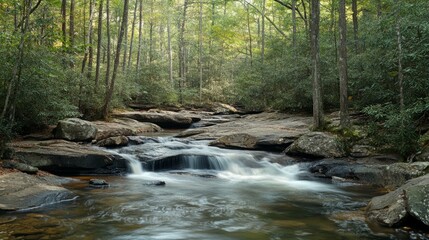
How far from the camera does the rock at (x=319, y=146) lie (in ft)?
37.1

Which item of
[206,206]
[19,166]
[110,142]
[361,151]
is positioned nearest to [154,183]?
[206,206]

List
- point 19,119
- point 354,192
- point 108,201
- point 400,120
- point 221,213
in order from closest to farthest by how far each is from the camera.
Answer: point 221,213 → point 108,201 → point 354,192 → point 400,120 → point 19,119

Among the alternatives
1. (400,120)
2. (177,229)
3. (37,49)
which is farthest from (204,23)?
(177,229)

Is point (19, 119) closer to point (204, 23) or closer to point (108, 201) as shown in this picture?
point (108, 201)

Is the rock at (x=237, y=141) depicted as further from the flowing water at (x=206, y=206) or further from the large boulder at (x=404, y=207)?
the large boulder at (x=404, y=207)

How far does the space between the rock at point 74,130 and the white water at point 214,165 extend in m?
1.86

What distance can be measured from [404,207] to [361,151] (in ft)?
19.3

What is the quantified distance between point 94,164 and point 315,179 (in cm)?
679

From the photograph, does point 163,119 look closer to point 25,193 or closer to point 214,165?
point 214,165

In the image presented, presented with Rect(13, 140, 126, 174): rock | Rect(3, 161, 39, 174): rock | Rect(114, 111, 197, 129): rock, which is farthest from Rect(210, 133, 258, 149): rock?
Rect(114, 111, 197, 129): rock

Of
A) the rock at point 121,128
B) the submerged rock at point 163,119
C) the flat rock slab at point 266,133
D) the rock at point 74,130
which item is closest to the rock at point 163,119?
the submerged rock at point 163,119

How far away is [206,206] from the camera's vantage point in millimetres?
7402

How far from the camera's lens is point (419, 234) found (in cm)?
522

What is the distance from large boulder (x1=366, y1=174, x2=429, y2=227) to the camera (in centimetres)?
523
